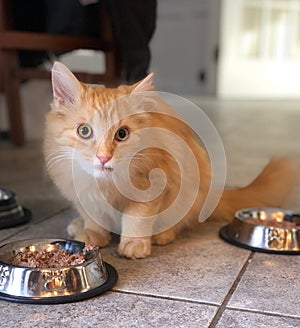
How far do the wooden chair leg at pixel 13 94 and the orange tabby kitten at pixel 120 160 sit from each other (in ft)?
4.72

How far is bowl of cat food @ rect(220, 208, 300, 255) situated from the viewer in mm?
1199

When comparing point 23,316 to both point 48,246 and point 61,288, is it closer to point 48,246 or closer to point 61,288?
point 61,288

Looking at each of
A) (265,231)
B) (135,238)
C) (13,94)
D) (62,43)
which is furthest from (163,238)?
(13,94)

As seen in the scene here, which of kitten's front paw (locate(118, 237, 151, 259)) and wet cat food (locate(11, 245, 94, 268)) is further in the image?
kitten's front paw (locate(118, 237, 151, 259))

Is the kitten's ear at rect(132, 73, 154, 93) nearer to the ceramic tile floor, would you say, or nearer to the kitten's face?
the kitten's face

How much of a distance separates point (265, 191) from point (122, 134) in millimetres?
576

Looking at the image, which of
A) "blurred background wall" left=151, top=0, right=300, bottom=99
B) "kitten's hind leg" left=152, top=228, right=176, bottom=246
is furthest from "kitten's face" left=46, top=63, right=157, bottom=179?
"blurred background wall" left=151, top=0, right=300, bottom=99

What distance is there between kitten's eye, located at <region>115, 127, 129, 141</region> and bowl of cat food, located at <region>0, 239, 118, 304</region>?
0.23 m

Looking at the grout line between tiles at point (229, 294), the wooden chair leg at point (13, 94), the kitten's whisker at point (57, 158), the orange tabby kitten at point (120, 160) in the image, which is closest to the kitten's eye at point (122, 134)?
the orange tabby kitten at point (120, 160)

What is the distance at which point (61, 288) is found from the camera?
0.91m

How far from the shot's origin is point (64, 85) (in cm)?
112

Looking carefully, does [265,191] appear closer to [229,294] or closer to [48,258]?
[229,294]

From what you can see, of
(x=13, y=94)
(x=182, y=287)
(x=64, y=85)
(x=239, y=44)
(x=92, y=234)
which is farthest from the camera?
(x=239, y=44)

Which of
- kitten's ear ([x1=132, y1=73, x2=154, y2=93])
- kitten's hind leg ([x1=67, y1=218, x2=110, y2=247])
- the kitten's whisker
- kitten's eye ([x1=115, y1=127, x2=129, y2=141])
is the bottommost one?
kitten's hind leg ([x1=67, y1=218, x2=110, y2=247])
